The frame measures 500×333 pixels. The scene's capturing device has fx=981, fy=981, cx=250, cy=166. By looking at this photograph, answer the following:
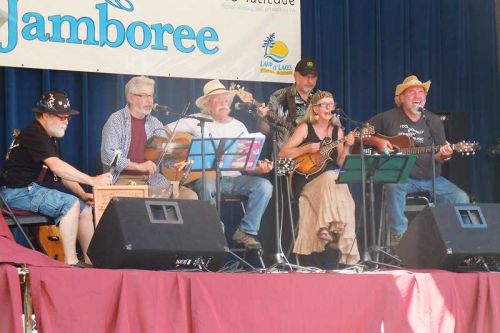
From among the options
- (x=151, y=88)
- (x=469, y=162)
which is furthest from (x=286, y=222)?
(x=469, y=162)

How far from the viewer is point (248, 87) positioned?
8.22 metres

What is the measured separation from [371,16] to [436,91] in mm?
932

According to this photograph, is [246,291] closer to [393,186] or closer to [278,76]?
[393,186]

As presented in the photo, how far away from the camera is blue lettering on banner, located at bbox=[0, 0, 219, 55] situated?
7.14 metres

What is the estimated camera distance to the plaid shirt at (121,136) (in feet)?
23.5

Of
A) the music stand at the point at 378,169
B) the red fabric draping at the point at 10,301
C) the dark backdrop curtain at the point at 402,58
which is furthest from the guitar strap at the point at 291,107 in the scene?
the red fabric draping at the point at 10,301

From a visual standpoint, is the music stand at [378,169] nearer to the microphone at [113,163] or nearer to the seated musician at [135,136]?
the seated musician at [135,136]

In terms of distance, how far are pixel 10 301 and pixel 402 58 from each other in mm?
5429

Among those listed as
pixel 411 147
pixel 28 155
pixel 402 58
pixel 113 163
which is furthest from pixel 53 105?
pixel 402 58

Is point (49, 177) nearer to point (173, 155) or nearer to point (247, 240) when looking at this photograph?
point (173, 155)

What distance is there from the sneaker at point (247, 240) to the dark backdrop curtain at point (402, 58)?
118 cm

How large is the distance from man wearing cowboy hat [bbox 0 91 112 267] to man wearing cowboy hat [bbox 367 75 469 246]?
2.25 metres

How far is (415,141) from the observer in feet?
25.1

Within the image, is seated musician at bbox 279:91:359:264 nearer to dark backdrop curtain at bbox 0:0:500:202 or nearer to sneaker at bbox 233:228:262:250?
sneaker at bbox 233:228:262:250
